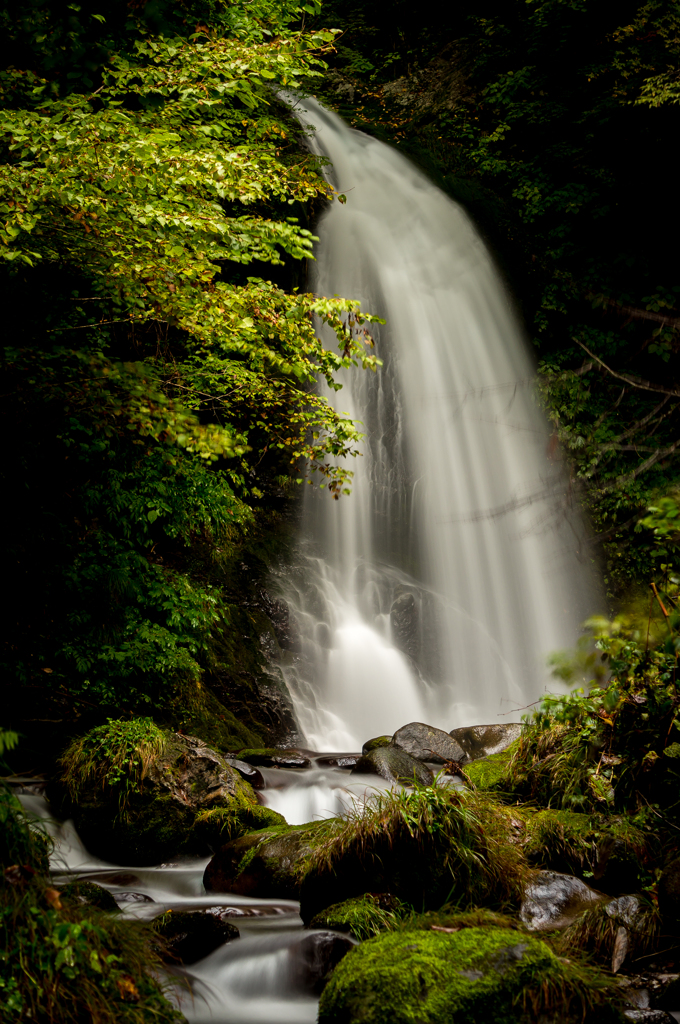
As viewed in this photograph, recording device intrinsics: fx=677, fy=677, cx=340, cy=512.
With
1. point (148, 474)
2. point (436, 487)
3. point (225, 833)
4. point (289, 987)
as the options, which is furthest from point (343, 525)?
point (289, 987)

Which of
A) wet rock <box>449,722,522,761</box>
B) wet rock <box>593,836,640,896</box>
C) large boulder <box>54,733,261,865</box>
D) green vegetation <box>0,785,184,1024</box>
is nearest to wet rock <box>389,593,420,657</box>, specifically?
wet rock <box>449,722,522,761</box>

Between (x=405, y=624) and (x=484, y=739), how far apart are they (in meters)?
3.61

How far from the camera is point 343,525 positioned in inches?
500

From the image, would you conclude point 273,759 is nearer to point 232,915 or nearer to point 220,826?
point 220,826

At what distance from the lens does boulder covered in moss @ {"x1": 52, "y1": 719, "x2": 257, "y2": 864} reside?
17.4ft

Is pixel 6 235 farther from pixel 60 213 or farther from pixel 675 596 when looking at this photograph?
pixel 675 596

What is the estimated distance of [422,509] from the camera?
13656mm

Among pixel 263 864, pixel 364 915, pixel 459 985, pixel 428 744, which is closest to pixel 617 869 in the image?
pixel 364 915

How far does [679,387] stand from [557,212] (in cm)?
1500

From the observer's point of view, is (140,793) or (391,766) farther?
(391,766)

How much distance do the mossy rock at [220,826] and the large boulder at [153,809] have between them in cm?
1

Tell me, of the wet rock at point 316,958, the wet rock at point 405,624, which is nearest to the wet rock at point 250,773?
the wet rock at point 316,958

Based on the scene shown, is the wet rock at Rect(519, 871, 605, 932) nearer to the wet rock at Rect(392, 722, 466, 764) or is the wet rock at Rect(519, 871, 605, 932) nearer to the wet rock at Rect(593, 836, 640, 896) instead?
the wet rock at Rect(593, 836, 640, 896)

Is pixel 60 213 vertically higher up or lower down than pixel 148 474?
higher up
